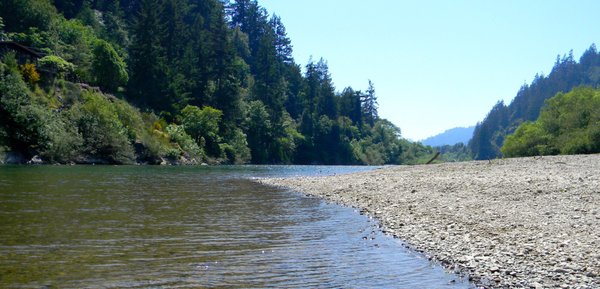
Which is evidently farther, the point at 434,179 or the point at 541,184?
the point at 434,179

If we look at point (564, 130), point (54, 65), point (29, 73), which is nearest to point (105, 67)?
point (54, 65)

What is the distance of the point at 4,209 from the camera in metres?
18.0

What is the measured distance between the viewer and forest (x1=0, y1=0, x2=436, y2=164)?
56031mm

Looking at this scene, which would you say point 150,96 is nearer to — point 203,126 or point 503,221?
point 203,126

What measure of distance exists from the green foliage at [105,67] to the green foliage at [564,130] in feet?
210

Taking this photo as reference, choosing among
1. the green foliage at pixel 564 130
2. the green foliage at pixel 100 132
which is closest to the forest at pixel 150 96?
the green foliage at pixel 100 132

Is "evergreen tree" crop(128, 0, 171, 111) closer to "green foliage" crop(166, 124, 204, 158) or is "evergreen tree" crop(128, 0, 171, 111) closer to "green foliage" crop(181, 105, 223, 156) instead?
"green foliage" crop(181, 105, 223, 156)

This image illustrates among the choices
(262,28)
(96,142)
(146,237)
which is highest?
(262,28)

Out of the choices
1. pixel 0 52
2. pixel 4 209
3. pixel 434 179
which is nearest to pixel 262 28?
pixel 0 52

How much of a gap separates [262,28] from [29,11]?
348ft

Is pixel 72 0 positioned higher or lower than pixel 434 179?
higher

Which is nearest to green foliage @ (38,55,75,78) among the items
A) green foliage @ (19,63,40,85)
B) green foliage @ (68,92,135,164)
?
green foliage @ (19,63,40,85)

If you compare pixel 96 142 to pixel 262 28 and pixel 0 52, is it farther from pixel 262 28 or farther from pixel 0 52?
pixel 262 28

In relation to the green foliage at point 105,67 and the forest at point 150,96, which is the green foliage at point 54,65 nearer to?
the forest at point 150,96
